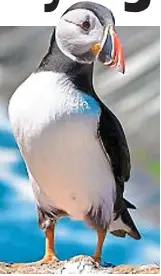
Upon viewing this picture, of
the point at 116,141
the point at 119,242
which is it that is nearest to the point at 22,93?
the point at 116,141

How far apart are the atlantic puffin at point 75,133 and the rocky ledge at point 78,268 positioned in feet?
0.06

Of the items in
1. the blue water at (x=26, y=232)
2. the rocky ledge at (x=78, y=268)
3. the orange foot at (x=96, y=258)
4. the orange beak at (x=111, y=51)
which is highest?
the orange beak at (x=111, y=51)

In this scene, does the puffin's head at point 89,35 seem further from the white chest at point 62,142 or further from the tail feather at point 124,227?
the tail feather at point 124,227

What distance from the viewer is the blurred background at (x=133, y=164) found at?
230 cm

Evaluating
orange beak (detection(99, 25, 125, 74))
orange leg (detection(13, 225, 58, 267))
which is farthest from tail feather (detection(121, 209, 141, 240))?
orange beak (detection(99, 25, 125, 74))

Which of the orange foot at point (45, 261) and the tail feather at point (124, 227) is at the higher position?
the tail feather at point (124, 227)

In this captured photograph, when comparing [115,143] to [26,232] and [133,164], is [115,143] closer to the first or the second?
[133,164]

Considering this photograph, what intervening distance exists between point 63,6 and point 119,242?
0.56 metres

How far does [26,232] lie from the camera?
2318mm

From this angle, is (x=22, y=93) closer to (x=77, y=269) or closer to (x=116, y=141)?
(x=116, y=141)

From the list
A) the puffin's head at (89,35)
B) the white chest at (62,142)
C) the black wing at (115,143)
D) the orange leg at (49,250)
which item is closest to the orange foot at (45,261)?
the orange leg at (49,250)

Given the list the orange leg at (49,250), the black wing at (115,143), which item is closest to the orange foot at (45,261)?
the orange leg at (49,250)

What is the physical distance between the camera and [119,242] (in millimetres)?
2314

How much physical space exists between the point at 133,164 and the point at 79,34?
0.33 meters
